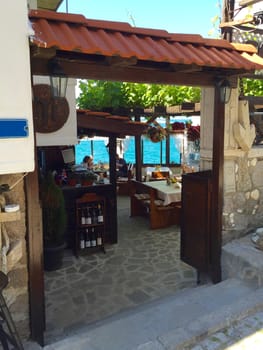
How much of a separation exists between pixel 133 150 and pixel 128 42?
1772 cm

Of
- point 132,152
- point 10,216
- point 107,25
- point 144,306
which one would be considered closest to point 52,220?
point 144,306

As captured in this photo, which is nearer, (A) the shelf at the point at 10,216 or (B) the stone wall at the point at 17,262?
(A) the shelf at the point at 10,216

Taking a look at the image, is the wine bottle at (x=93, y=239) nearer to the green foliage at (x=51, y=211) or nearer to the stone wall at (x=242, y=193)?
the green foliage at (x=51, y=211)

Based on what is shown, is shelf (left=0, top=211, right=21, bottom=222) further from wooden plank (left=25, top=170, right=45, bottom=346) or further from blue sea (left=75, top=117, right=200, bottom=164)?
blue sea (left=75, top=117, right=200, bottom=164)

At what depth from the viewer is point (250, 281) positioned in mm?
3906

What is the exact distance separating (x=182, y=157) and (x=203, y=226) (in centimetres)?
1018

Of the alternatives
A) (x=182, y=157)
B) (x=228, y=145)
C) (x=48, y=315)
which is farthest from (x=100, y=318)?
(x=182, y=157)

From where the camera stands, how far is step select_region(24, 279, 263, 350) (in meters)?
2.87

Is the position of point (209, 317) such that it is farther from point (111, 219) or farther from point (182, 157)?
point (182, 157)

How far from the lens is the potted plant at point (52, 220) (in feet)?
17.6

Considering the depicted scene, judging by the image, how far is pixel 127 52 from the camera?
2.83m

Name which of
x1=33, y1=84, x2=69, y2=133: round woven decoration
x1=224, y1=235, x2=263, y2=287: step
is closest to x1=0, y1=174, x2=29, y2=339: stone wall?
x1=33, y1=84, x2=69, y2=133: round woven decoration

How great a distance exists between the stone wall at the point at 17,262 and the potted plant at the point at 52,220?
7.96 ft

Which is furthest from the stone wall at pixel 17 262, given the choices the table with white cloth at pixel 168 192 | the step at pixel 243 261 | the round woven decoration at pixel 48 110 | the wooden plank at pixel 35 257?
the table with white cloth at pixel 168 192
